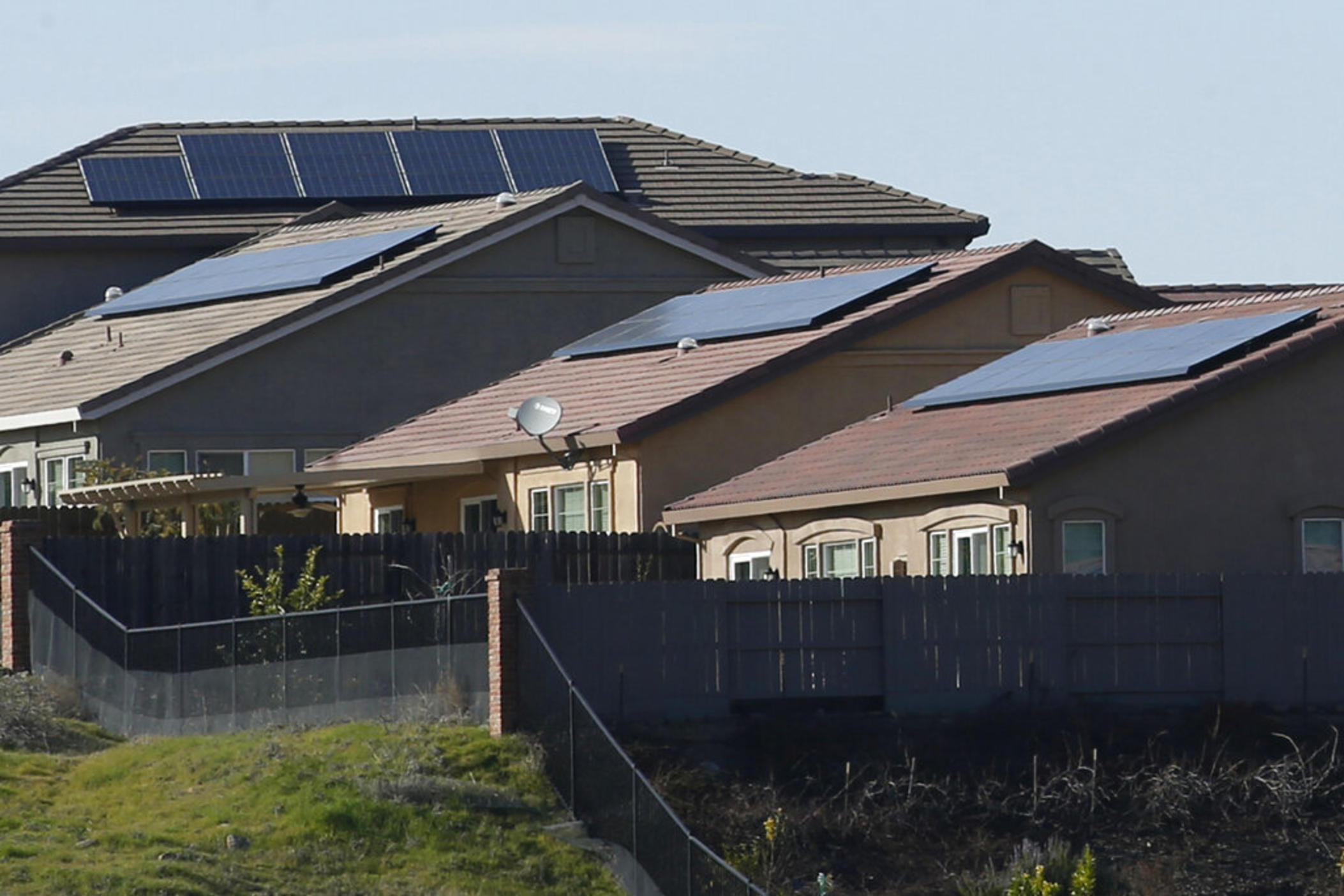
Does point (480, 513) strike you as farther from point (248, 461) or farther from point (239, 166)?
point (239, 166)

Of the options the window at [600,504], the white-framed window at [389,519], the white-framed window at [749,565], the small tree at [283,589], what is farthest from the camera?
the white-framed window at [389,519]

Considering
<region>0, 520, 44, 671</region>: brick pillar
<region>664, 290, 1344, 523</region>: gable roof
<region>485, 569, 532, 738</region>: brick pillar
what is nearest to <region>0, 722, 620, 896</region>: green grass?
<region>485, 569, 532, 738</region>: brick pillar

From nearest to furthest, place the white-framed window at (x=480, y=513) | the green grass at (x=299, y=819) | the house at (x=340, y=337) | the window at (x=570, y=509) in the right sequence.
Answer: the green grass at (x=299, y=819), the window at (x=570, y=509), the white-framed window at (x=480, y=513), the house at (x=340, y=337)

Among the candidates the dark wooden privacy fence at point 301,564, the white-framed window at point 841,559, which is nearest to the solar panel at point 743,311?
the white-framed window at point 841,559

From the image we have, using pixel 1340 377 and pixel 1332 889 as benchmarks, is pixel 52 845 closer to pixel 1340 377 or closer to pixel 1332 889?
pixel 1332 889

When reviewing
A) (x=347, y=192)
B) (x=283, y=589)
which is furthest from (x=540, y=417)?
(x=347, y=192)

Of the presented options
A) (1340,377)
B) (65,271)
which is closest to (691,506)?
(1340,377)

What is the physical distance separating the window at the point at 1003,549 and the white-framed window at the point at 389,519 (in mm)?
12529

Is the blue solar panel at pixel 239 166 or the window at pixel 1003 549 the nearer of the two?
the window at pixel 1003 549

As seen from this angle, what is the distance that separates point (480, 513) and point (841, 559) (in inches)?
299

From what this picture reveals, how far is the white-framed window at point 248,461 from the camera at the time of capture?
4341 cm

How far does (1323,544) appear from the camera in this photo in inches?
1252

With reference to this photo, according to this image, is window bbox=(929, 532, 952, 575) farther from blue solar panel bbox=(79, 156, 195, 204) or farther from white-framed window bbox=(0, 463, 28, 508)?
blue solar panel bbox=(79, 156, 195, 204)

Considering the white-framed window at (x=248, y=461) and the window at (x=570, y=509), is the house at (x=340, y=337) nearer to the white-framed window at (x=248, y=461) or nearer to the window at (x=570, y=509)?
the white-framed window at (x=248, y=461)
